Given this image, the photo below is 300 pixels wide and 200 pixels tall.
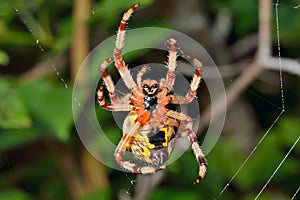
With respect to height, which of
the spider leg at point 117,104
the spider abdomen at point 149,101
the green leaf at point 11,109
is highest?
the spider abdomen at point 149,101

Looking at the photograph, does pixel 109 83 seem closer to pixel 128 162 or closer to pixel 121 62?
pixel 121 62

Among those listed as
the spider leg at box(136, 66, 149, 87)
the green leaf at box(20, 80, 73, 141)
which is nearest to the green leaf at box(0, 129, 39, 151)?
the green leaf at box(20, 80, 73, 141)

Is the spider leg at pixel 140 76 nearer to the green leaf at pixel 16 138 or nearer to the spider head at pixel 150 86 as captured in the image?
the spider head at pixel 150 86

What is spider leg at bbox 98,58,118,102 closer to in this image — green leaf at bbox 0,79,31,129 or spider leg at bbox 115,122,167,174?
spider leg at bbox 115,122,167,174

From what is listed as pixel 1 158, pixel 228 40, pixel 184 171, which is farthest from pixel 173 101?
pixel 228 40

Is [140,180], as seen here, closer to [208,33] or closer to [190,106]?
[190,106]

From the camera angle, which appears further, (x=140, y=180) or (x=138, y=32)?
(x=140, y=180)

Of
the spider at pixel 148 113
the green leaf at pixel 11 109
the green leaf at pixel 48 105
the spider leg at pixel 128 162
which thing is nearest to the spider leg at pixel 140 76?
the spider at pixel 148 113
